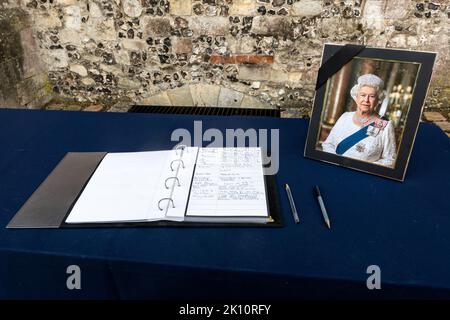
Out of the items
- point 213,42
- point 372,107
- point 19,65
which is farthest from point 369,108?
point 19,65

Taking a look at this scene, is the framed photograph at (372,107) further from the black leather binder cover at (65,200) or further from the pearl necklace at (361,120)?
the black leather binder cover at (65,200)

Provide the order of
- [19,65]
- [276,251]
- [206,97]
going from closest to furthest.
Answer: [276,251] < [19,65] < [206,97]

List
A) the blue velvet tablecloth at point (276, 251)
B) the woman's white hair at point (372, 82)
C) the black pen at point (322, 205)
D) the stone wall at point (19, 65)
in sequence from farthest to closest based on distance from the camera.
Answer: the stone wall at point (19, 65), the woman's white hair at point (372, 82), the black pen at point (322, 205), the blue velvet tablecloth at point (276, 251)

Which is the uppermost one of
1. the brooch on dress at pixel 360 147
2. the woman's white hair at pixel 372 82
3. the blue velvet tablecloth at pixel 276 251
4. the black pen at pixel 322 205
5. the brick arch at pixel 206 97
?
the woman's white hair at pixel 372 82

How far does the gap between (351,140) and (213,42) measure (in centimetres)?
188

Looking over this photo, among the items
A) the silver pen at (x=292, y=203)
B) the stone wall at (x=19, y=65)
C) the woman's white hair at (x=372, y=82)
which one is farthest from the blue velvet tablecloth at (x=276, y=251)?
the stone wall at (x=19, y=65)

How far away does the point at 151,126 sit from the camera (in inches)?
56.4

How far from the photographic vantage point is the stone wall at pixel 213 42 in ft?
8.36

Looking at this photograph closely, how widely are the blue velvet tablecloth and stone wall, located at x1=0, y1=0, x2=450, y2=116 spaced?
1.79m

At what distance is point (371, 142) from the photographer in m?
1.07

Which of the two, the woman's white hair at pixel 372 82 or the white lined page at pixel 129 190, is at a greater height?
the woman's white hair at pixel 372 82
